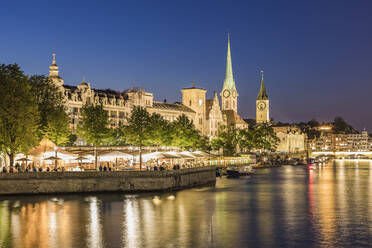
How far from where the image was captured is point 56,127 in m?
80.0

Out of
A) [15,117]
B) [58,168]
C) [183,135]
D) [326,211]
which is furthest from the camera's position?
[183,135]

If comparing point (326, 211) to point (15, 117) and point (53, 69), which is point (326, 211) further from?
point (53, 69)

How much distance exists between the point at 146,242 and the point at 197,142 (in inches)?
3559

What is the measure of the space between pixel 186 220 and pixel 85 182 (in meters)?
19.9

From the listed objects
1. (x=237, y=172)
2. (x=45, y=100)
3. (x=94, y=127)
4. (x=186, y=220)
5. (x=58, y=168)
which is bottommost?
(x=186, y=220)

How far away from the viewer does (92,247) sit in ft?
130

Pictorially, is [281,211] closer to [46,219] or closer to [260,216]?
[260,216]

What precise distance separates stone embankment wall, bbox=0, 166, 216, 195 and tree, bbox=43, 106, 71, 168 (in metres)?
12.9

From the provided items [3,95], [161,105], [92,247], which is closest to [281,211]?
[92,247]

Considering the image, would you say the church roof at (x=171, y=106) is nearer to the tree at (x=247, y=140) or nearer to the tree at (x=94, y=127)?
the tree at (x=247, y=140)

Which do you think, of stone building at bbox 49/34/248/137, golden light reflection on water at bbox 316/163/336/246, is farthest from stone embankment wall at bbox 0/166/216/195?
stone building at bbox 49/34/248/137

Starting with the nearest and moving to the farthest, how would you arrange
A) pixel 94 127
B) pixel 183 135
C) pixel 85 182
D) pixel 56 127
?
1. pixel 85 182
2. pixel 56 127
3. pixel 94 127
4. pixel 183 135

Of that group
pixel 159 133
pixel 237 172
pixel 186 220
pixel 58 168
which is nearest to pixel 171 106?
pixel 237 172

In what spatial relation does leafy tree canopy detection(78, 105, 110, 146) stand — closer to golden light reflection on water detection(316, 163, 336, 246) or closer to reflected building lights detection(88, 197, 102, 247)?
reflected building lights detection(88, 197, 102, 247)
